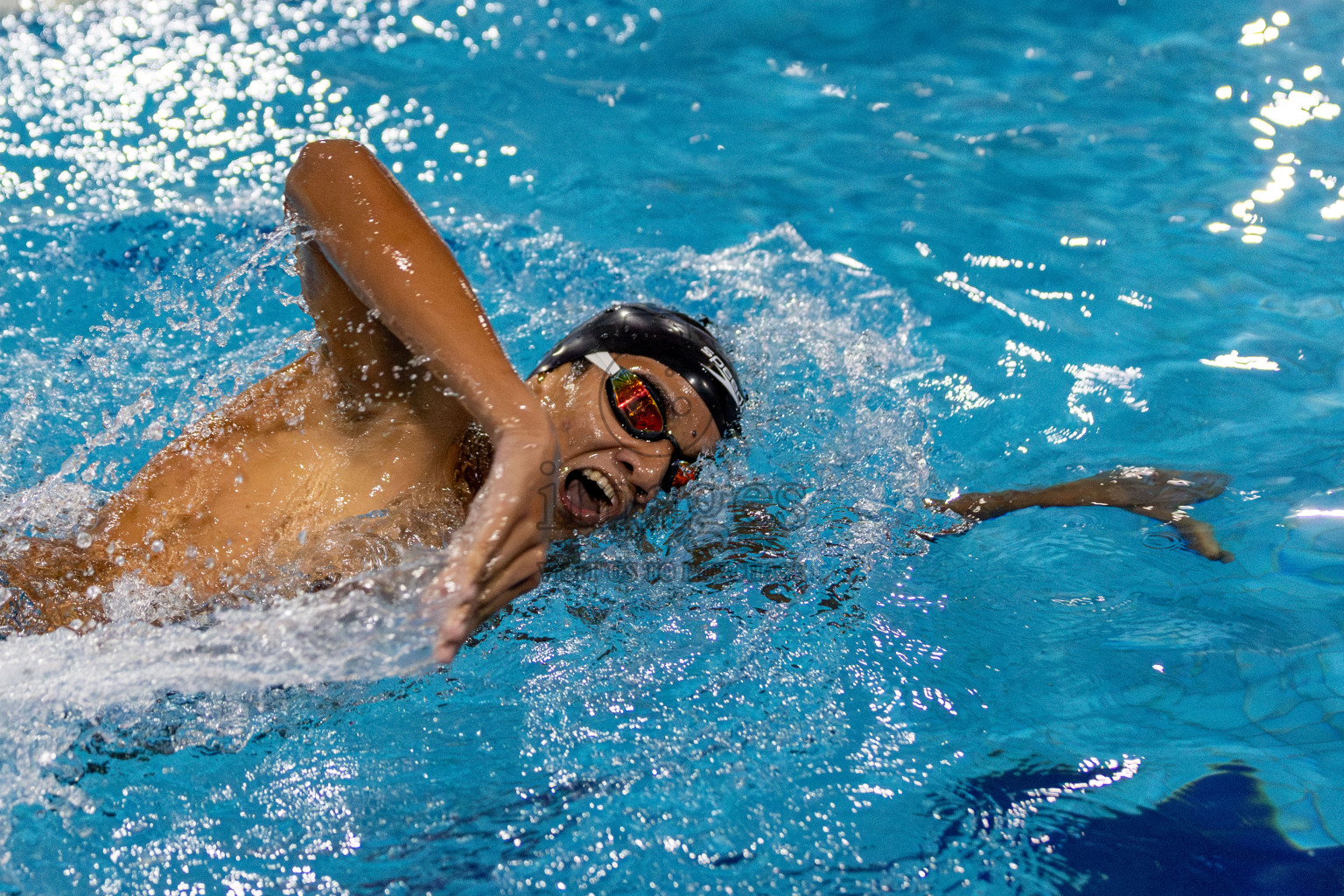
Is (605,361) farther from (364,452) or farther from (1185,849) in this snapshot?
(1185,849)

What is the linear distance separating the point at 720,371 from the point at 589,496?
0.56m

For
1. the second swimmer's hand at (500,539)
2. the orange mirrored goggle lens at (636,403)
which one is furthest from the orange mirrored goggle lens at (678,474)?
the second swimmer's hand at (500,539)

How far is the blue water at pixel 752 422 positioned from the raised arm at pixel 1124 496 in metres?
0.07

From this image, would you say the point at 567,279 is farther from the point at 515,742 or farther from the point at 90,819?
the point at 90,819

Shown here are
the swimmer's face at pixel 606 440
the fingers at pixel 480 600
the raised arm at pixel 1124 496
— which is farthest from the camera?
the raised arm at pixel 1124 496

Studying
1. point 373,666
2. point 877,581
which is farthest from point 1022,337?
point 373,666

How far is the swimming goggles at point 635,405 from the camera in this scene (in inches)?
110

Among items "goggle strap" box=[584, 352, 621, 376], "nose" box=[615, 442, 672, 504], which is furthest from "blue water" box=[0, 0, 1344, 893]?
"goggle strap" box=[584, 352, 621, 376]

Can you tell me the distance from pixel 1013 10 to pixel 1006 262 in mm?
2871

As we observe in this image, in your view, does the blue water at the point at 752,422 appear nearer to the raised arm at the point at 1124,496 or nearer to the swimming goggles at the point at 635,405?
the raised arm at the point at 1124,496

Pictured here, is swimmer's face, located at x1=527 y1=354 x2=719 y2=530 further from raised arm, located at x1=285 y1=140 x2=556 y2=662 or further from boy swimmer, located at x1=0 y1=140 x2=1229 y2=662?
raised arm, located at x1=285 y1=140 x2=556 y2=662

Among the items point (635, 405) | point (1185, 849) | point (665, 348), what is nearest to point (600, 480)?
point (635, 405)

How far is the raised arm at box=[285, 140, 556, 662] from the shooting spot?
1694 millimetres

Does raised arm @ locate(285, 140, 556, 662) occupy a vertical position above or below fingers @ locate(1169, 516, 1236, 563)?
above
